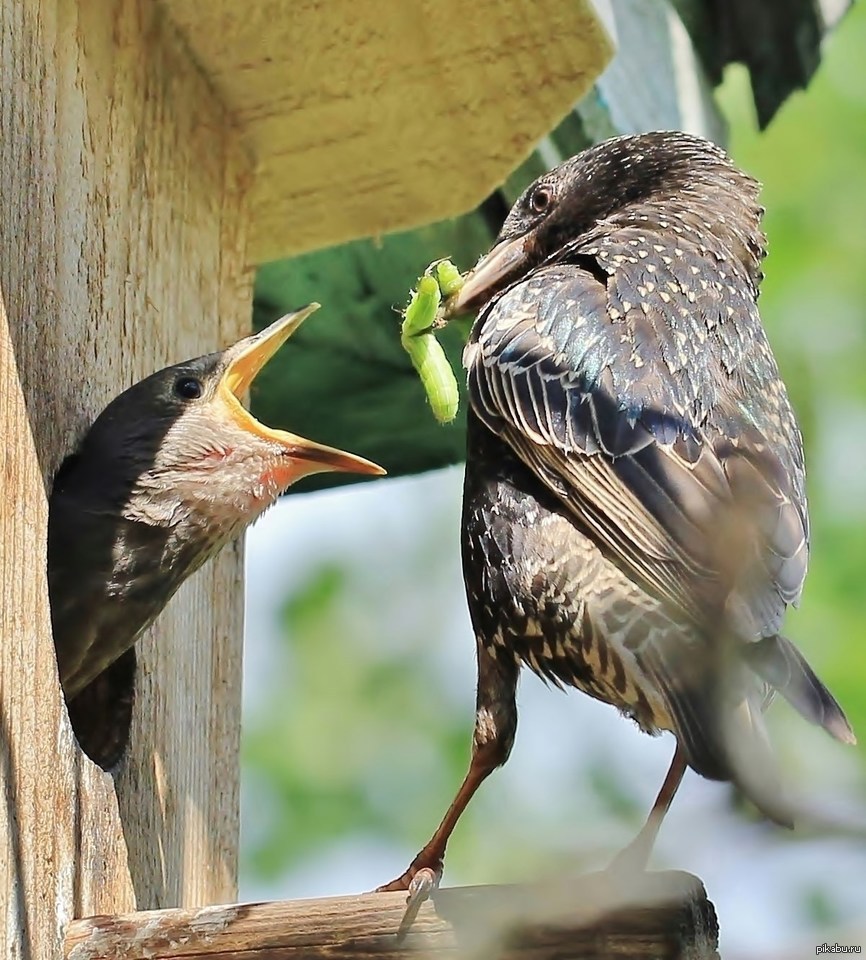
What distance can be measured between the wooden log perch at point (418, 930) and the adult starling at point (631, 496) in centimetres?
5

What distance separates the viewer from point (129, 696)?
2.58m

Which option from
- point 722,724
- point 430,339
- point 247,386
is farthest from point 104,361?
point 722,724

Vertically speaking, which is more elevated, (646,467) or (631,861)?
(646,467)

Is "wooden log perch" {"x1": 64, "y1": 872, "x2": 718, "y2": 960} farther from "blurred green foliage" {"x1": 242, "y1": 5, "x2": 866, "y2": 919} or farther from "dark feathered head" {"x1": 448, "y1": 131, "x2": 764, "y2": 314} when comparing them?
"blurred green foliage" {"x1": 242, "y1": 5, "x2": 866, "y2": 919}

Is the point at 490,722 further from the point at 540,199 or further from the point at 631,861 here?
the point at 540,199

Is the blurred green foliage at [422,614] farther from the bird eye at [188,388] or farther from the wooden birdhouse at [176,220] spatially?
the bird eye at [188,388]

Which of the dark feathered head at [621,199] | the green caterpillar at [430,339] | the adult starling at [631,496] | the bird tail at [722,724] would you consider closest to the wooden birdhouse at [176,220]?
the dark feathered head at [621,199]

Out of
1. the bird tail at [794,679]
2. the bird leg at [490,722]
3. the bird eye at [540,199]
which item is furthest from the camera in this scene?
the bird eye at [540,199]

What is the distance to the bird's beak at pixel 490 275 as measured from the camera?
9.89 ft

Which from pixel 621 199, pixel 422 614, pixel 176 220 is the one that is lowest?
pixel 422 614

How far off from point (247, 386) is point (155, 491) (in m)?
0.32

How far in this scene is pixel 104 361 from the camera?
257cm

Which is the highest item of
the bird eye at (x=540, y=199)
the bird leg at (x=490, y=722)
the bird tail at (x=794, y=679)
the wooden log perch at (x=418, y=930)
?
the bird eye at (x=540, y=199)

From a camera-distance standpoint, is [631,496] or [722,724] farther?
[631,496]
